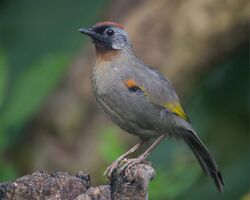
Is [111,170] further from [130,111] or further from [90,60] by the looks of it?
[90,60]

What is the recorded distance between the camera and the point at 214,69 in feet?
35.9

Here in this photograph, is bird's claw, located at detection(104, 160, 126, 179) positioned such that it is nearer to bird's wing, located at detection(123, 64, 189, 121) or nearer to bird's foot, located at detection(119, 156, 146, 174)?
bird's foot, located at detection(119, 156, 146, 174)

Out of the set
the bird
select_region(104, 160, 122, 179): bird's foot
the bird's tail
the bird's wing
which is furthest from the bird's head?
select_region(104, 160, 122, 179): bird's foot

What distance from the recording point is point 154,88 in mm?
8094

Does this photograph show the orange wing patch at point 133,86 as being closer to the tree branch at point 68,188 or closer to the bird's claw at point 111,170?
the bird's claw at point 111,170

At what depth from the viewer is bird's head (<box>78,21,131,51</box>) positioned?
8.41m

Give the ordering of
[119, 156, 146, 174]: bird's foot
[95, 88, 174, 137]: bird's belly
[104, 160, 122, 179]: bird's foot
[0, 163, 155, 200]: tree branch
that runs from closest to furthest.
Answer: [0, 163, 155, 200]: tree branch, [119, 156, 146, 174]: bird's foot, [104, 160, 122, 179]: bird's foot, [95, 88, 174, 137]: bird's belly

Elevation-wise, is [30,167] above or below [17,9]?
below

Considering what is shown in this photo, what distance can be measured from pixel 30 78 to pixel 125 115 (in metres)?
2.10

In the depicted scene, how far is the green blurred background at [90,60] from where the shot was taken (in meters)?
10.5

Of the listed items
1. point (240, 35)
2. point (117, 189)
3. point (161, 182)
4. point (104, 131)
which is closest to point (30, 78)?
point (104, 131)

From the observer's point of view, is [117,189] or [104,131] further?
[104,131]

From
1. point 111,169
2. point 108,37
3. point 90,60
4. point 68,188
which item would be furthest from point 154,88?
point 90,60

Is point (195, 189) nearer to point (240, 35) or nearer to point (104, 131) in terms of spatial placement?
point (104, 131)
